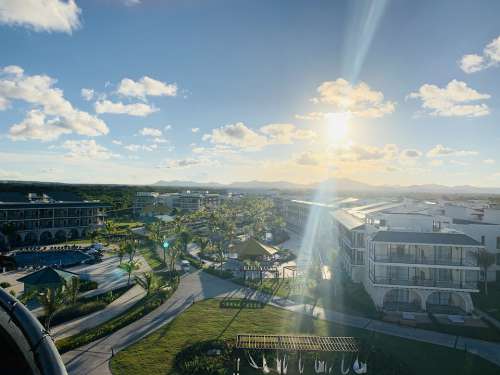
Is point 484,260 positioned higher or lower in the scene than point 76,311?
higher

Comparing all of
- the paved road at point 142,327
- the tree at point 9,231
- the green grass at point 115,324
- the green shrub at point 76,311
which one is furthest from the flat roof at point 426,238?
the tree at point 9,231

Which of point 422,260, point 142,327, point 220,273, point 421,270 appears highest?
point 422,260

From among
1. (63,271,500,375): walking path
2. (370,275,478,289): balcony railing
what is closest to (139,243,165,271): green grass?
(63,271,500,375): walking path

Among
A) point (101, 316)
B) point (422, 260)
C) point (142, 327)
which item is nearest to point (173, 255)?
point (101, 316)

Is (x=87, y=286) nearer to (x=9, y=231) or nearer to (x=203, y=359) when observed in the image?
(x=203, y=359)

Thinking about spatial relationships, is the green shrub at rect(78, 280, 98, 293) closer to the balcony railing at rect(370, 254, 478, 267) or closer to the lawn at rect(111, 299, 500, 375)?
the lawn at rect(111, 299, 500, 375)
